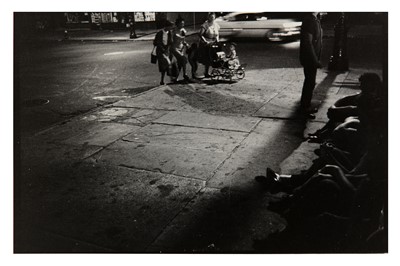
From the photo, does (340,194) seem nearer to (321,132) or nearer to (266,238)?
(266,238)

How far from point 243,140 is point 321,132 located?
1.14 metres

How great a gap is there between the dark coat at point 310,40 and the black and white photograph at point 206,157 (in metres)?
0.02

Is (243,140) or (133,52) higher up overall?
(133,52)

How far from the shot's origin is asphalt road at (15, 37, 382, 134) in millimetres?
7500

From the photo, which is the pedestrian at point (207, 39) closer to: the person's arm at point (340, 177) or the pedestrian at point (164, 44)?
the pedestrian at point (164, 44)

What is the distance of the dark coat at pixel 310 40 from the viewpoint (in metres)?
6.05

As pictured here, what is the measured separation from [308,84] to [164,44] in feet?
13.8

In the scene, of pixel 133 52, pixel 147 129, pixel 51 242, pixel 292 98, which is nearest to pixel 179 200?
pixel 51 242

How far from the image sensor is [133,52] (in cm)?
1527

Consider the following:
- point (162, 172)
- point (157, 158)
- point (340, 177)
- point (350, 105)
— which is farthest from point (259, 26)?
point (340, 177)

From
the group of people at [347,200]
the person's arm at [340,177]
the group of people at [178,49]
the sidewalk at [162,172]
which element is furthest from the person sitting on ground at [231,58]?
the person's arm at [340,177]

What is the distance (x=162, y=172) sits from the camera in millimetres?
4559

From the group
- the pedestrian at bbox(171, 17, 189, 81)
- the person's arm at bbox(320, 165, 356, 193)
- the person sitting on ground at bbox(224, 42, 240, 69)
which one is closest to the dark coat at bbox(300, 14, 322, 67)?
the person sitting on ground at bbox(224, 42, 240, 69)

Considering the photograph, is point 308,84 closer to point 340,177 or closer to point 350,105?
point 350,105
